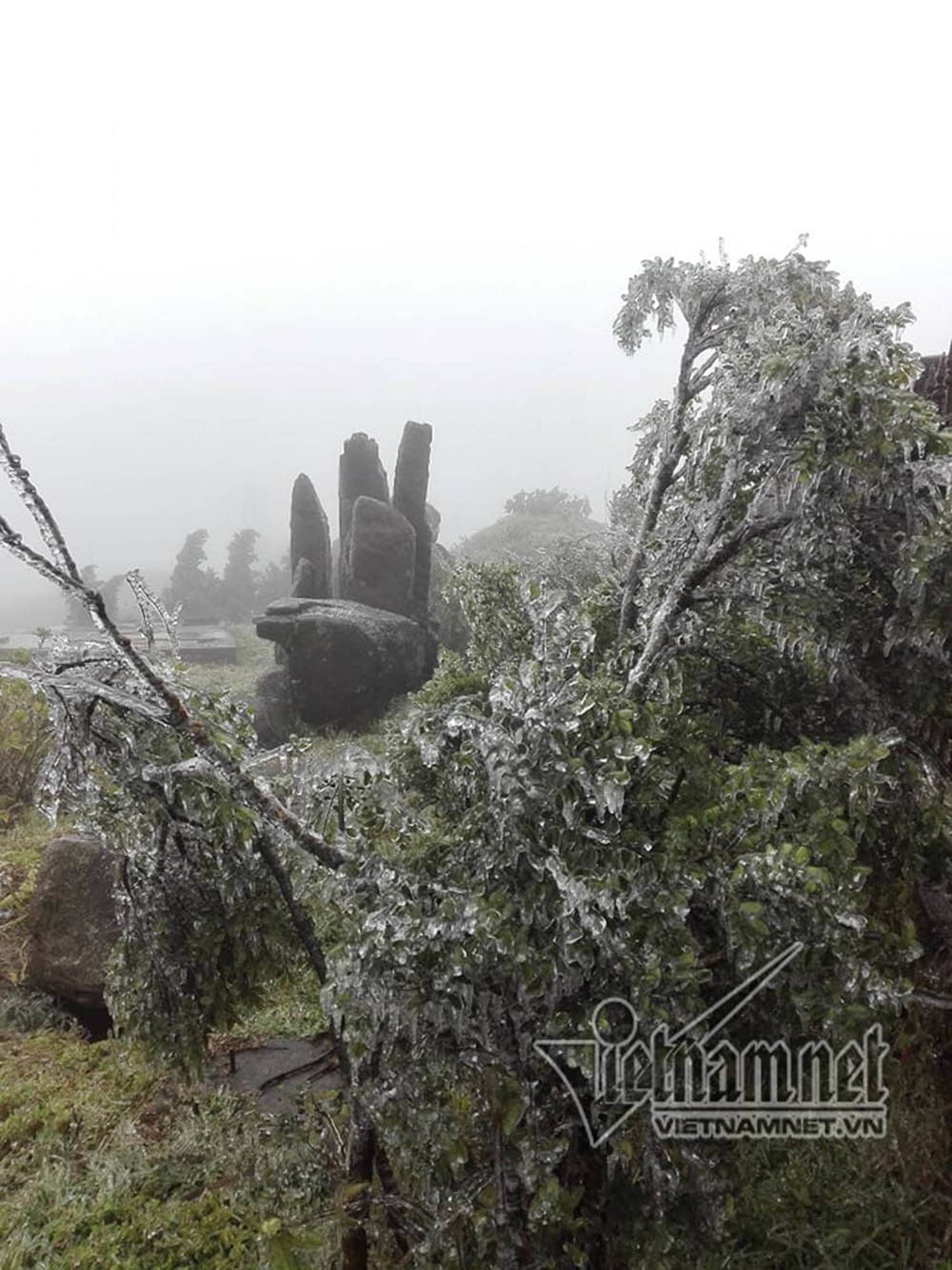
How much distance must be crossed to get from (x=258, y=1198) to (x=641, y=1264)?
1.93m

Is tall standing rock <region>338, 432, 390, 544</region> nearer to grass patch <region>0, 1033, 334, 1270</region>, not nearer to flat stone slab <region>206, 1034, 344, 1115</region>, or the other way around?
flat stone slab <region>206, 1034, 344, 1115</region>

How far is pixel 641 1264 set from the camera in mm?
2256

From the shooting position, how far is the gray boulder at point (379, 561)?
15.7 meters

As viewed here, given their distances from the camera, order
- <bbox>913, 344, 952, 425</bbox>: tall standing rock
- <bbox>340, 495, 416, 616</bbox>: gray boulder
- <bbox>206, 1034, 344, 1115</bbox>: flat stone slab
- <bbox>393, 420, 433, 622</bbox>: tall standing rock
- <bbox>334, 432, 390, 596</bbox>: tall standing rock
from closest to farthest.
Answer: <bbox>913, 344, 952, 425</bbox>: tall standing rock, <bbox>206, 1034, 344, 1115</bbox>: flat stone slab, <bbox>340, 495, 416, 616</bbox>: gray boulder, <bbox>393, 420, 433, 622</bbox>: tall standing rock, <bbox>334, 432, 390, 596</bbox>: tall standing rock

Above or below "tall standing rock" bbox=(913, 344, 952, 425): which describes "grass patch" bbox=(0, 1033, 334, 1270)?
below

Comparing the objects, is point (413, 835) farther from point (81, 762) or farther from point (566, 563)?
point (566, 563)

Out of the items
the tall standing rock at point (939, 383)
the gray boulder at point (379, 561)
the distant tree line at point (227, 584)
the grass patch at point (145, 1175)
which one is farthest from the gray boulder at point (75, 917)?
the distant tree line at point (227, 584)

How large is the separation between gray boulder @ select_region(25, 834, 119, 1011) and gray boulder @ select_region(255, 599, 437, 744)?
7.72 metres

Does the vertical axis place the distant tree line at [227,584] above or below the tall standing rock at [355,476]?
below

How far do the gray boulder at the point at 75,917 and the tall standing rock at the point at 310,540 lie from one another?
38.2ft

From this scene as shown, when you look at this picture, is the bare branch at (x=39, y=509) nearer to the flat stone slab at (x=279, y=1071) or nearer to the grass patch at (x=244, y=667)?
the flat stone slab at (x=279, y=1071)

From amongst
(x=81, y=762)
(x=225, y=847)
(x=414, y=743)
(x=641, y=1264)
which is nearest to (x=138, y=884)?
(x=225, y=847)

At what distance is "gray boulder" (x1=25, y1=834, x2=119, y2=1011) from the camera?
5062 millimetres

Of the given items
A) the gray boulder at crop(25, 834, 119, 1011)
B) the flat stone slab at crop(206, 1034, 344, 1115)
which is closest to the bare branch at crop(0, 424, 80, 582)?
the flat stone slab at crop(206, 1034, 344, 1115)
